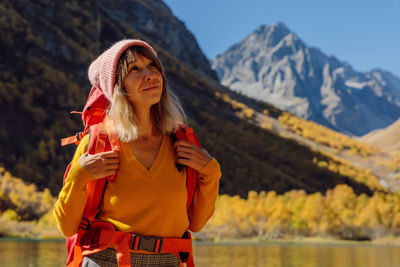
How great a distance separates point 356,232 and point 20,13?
210ft

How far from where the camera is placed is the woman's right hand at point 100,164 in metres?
2.84

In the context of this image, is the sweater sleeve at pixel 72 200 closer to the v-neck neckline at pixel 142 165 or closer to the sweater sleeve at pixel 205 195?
the v-neck neckline at pixel 142 165

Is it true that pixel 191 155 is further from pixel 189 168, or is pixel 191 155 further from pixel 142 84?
pixel 142 84

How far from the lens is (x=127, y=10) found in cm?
15325

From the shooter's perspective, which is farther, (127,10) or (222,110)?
(127,10)

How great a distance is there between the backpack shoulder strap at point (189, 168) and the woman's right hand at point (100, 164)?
0.45m

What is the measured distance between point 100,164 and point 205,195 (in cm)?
66

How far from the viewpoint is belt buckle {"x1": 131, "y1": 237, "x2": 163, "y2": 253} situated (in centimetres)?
289

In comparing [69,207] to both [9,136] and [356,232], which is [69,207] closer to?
[356,232]

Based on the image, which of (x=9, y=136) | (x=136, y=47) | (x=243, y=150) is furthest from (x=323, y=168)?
(x=136, y=47)

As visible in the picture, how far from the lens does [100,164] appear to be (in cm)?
284

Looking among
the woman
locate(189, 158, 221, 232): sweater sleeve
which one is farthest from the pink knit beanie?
locate(189, 158, 221, 232): sweater sleeve

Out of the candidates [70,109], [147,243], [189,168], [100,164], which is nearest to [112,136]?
[100,164]

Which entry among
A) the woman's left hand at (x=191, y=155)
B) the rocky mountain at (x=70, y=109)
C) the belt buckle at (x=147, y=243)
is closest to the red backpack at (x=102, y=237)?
the belt buckle at (x=147, y=243)
